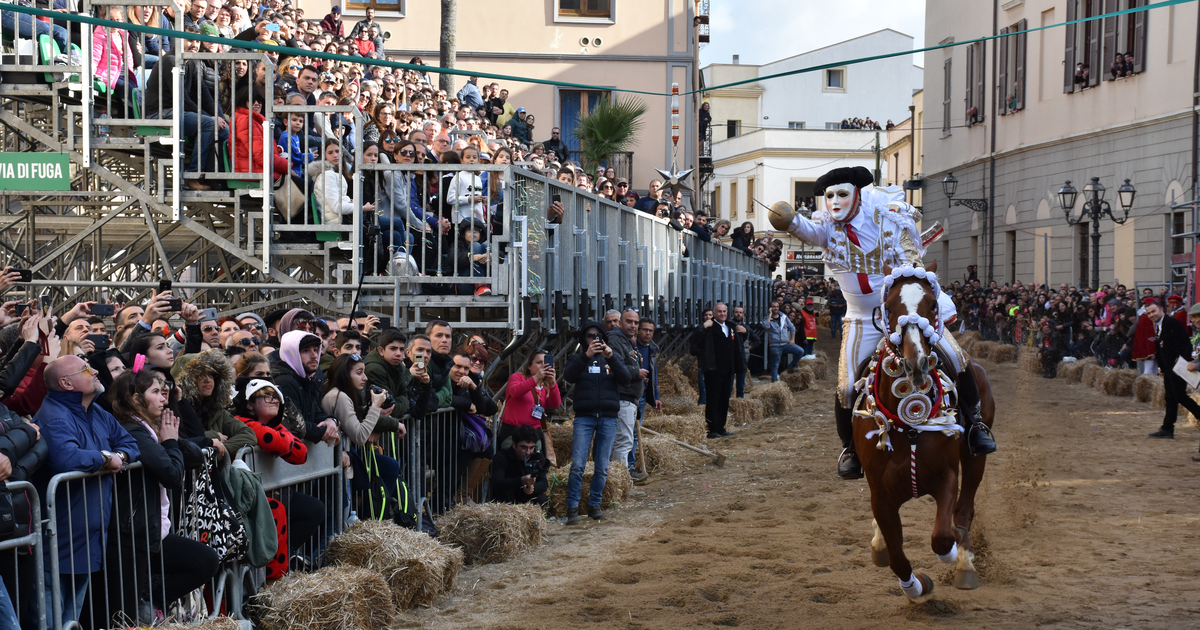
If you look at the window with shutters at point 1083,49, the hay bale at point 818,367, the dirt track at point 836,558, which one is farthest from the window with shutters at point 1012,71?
the dirt track at point 836,558

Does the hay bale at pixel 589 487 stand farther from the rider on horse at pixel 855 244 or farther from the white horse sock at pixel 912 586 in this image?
the white horse sock at pixel 912 586

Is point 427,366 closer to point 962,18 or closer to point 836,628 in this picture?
point 836,628

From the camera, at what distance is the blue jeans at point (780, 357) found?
2403cm

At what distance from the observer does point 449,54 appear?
27.6 m

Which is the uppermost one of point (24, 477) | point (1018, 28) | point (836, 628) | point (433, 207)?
point (1018, 28)

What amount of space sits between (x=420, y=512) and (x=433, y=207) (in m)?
3.55

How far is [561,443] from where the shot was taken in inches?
475

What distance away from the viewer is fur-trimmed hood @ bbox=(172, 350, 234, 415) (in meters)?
6.48

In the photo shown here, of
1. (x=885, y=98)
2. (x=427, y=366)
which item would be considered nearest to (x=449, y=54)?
(x=427, y=366)

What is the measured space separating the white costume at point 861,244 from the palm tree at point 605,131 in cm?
2084

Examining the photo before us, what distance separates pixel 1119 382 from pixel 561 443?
490 inches

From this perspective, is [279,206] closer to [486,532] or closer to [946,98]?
[486,532]

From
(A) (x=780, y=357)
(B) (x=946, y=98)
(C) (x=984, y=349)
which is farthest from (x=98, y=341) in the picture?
(B) (x=946, y=98)

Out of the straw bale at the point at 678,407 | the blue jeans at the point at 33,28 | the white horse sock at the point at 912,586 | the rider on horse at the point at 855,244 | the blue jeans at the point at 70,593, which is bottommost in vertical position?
the straw bale at the point at 678,407
